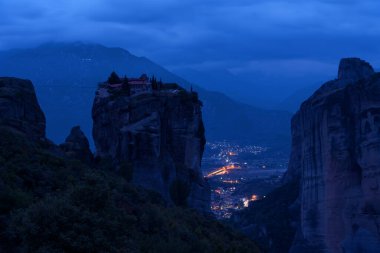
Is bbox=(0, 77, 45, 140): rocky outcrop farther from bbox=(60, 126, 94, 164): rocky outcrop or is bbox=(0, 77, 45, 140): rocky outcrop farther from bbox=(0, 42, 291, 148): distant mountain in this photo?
bbox=(0, 42, 291, 148): distant mountain

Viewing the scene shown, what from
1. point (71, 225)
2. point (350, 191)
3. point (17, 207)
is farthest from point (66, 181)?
point (350, 191)

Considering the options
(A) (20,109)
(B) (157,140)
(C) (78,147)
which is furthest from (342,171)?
(A) (20,109)

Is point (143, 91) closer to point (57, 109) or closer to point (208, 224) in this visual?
point (208, 224)

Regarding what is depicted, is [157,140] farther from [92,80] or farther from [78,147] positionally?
[92,80]

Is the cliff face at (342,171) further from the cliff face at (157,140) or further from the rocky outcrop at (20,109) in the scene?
the rocky outcrop at (20,109)

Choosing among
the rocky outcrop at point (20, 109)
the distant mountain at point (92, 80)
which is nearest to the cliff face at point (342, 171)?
the rocky outcrop at point (20, 109)

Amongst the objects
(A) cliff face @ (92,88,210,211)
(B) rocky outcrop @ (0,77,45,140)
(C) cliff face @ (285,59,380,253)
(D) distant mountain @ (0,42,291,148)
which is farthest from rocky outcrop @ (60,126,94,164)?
(D) distant mountain @ (0,42,291,148)
